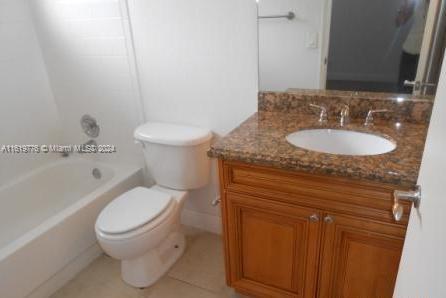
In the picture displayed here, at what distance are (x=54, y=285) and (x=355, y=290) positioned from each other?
60.1 inches

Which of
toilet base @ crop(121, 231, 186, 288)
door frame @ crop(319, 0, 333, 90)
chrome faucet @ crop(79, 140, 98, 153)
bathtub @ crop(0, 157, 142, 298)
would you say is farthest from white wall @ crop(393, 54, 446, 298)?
chrome faucet @ crop(79, 140, 98, 153)

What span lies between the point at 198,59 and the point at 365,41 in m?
0.89

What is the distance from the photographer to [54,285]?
171 centimetres

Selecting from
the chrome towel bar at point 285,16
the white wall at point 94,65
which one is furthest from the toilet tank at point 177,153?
the chrome towel bar at point 285,16

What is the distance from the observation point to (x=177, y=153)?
1.74 meters

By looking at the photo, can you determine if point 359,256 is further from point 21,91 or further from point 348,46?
point 21,91

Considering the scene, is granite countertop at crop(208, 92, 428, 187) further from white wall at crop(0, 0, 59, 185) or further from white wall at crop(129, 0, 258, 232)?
white wall at crop(0, 0, 59, 185)

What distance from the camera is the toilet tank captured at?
1720 mm

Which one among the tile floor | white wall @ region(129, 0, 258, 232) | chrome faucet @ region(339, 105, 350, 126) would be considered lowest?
the tile floor

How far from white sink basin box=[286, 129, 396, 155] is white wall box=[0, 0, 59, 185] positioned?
5.99 ft

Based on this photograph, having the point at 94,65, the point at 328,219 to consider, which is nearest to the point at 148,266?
the point at 328,219

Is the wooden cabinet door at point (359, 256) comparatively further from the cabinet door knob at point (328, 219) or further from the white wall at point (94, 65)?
the white wall at point (94, 65)

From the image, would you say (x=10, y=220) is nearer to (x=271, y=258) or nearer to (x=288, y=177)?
(x=271, y=258)

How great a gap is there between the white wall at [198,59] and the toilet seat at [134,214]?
0.42 metres
